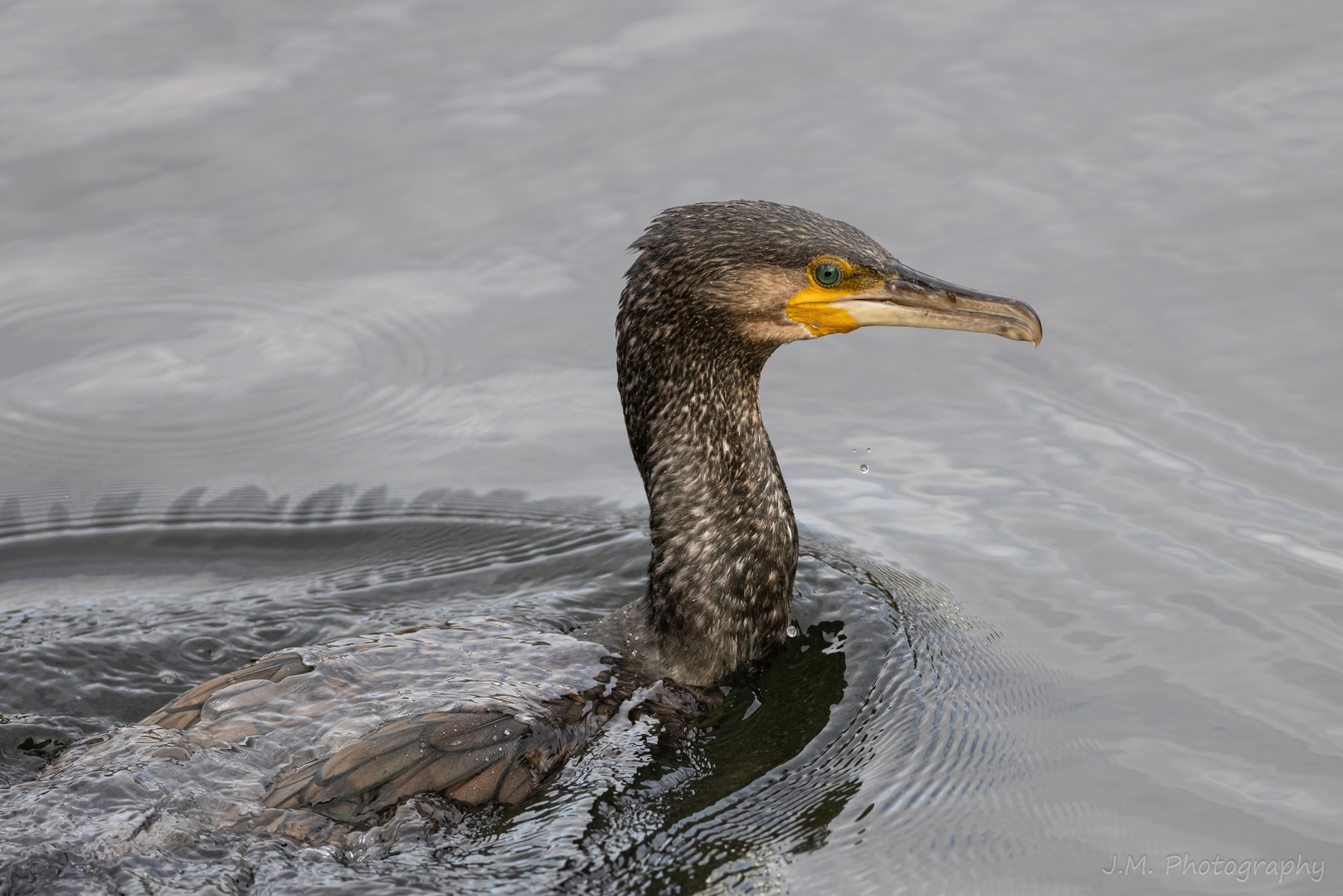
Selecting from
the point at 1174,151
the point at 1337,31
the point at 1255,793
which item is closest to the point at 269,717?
the point at 1255,793

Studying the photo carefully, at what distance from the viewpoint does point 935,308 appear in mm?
5012

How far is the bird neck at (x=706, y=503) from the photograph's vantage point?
523 cm

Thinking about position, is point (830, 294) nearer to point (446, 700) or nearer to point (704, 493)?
point (704, 493)

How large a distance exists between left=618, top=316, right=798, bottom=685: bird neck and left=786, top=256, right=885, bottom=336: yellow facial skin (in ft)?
0.82

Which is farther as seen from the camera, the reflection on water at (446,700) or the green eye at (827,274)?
the green eye at (827,274)

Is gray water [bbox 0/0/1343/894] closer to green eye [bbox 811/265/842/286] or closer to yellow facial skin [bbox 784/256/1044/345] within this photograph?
yellow facial skin [bbox 784/256/1044/345]

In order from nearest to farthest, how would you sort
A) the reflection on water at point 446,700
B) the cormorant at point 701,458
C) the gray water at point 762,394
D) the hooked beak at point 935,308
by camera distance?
the reflection on water at point 446,700 < the cormorant at point 701,458 < the gray water at point 762,394 < the hooked beak at point 935,308

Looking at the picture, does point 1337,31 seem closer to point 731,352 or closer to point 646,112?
point 646,112

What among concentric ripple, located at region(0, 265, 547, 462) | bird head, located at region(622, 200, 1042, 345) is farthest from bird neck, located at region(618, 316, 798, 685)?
concentric ripple, located at region(0, 265, 547, 462)

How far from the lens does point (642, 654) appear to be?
5.30 metres

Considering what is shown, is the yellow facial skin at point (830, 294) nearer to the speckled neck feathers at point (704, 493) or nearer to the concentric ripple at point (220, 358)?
the speckled neck feathers at point (704, 493)

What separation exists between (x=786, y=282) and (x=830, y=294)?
0.16 meters

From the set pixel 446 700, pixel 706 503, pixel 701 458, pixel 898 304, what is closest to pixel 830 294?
pixel 898 304

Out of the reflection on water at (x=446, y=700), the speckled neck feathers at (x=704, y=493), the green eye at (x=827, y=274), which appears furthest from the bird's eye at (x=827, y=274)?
the reflection on water at (x=446, y=700)
